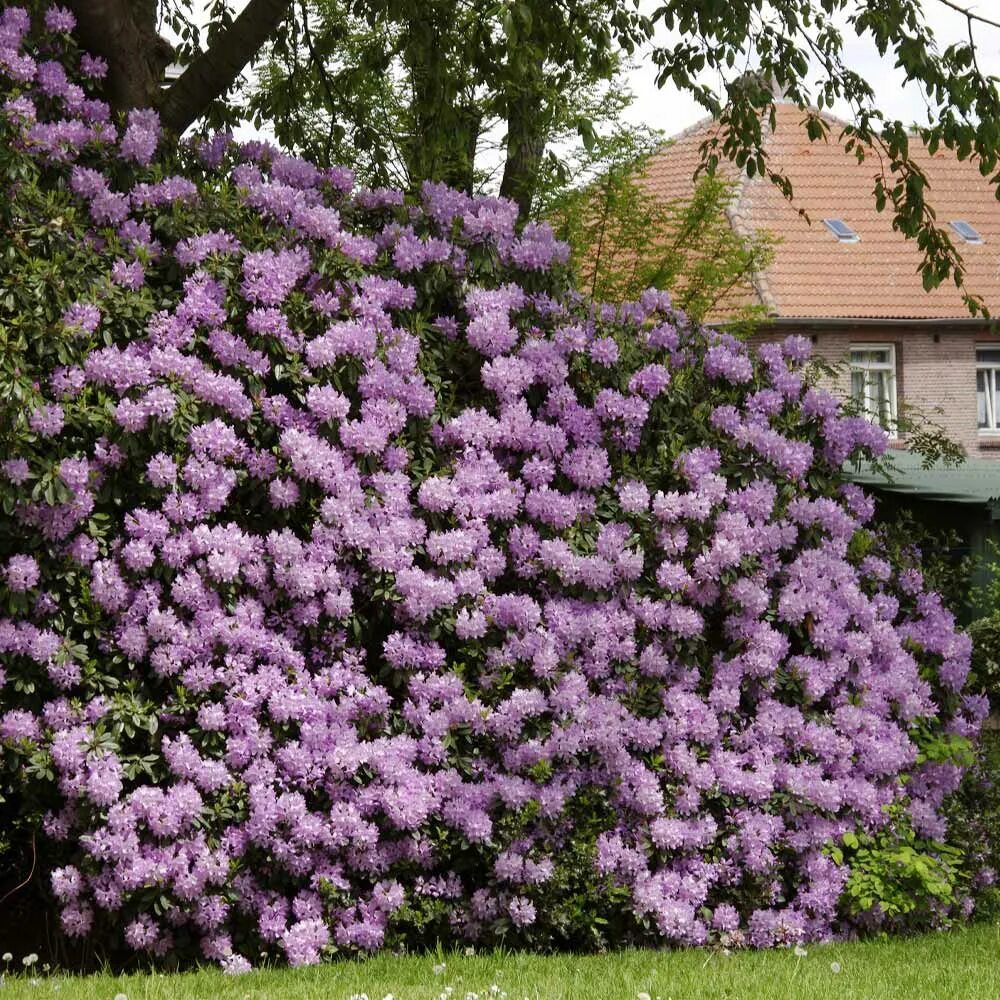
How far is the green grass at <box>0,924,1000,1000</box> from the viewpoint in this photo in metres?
5.23

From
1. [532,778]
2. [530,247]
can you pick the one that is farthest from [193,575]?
[530,247]

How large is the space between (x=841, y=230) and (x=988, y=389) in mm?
4703

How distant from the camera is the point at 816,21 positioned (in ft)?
38.3

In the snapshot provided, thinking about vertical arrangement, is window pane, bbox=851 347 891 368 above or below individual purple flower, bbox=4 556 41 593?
above

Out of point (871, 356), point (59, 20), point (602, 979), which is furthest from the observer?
point (871, 356)

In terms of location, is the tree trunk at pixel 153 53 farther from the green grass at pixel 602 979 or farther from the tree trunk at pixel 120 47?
the green grass at pixel 602 979

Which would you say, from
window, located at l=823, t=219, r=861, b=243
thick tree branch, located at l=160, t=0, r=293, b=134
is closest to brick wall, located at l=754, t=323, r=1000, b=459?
window, located at l=823, t=219, r=861, b=243

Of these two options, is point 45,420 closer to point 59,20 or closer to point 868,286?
point 59,20

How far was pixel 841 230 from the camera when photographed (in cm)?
2955

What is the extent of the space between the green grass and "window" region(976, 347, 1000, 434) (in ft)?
82.4

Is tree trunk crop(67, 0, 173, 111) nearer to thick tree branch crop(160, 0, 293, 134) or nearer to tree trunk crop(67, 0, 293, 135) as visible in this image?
tree trunk crop(67, 0, 293, 135)

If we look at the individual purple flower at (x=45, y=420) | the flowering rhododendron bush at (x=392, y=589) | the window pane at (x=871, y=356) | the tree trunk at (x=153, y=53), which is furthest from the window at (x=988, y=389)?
the individual purple flower at (x=45, y=420)

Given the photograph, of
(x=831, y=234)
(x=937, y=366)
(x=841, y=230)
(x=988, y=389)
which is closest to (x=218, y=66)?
(x=831, y=234)

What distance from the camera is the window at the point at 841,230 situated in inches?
1156
